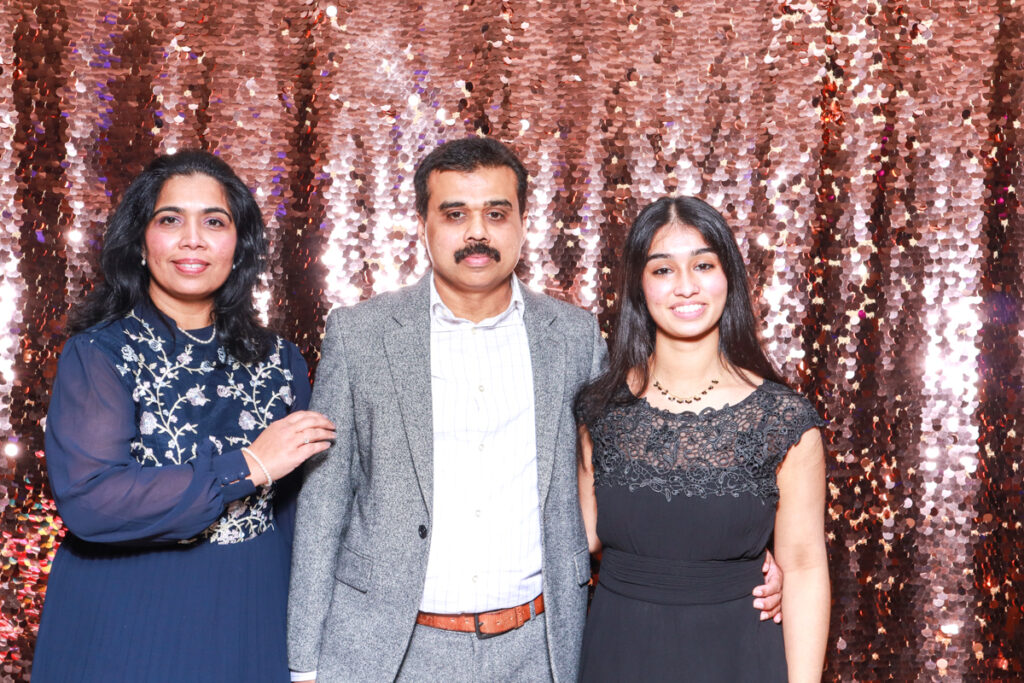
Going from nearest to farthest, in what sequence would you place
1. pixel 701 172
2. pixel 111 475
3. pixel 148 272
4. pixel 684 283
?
pixel 111 475 → pixel 684 283 → pixel 148 272 → pixel 701 172

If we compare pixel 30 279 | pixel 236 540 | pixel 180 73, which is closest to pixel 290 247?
pixel 180 73

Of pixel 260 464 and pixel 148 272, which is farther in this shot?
pixel 148 272

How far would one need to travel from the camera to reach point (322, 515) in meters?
1.43

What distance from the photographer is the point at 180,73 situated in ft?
6.07

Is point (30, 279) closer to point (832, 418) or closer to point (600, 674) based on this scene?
point (600, 674)

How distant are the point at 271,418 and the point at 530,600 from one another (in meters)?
0.64

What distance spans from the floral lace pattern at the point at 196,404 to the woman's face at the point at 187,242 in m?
0.09

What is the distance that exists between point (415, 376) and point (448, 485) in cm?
22

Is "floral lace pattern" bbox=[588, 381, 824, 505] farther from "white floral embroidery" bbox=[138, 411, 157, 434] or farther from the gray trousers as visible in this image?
"white floral embroidery" bbox=[138, 411, 157, 434]

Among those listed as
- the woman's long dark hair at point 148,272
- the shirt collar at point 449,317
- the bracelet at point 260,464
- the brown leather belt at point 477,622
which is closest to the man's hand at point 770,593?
the brown leather belt at point 477,622

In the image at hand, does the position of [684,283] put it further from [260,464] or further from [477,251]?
[260,464]

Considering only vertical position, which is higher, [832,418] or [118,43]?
[118,43]

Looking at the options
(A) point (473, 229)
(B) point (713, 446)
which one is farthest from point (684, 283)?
(A) point (473, 229)

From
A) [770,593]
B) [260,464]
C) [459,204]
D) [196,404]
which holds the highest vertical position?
[459,204]
